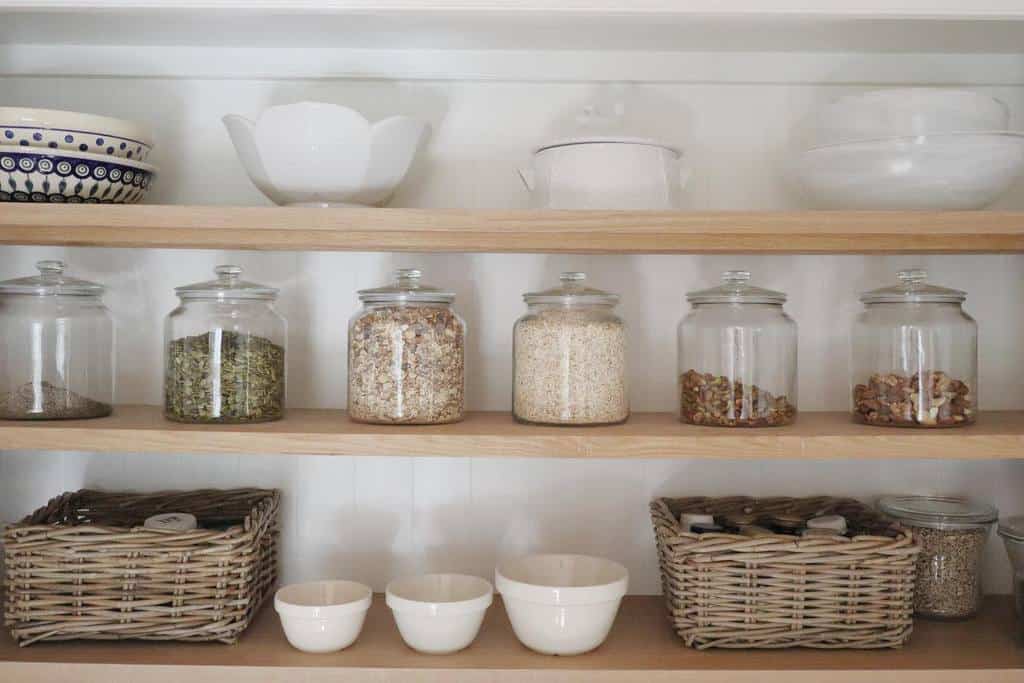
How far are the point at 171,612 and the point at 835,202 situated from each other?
3.55 feet

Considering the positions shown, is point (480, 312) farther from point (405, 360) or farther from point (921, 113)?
point (921, 113)

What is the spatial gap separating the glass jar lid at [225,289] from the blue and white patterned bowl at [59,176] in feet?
0.53

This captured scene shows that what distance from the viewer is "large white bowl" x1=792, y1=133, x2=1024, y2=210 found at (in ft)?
3.72

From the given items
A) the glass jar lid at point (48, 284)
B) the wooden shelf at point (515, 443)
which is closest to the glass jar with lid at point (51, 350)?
the glass jar lid at point (48, 284)

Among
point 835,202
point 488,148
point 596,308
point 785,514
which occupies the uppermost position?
point 488,148

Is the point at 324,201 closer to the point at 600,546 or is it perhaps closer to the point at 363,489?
the point at 363,489

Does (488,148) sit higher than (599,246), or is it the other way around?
(488,148)

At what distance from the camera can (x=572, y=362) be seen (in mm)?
1183

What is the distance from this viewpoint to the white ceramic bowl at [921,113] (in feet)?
3.81

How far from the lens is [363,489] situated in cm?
142

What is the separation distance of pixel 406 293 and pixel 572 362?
0.84 ft

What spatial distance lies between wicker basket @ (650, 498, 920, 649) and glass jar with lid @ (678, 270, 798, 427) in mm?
176

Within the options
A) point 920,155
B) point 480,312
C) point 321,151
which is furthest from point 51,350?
point 920,155

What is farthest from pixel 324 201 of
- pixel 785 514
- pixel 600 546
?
pixel 785 514
